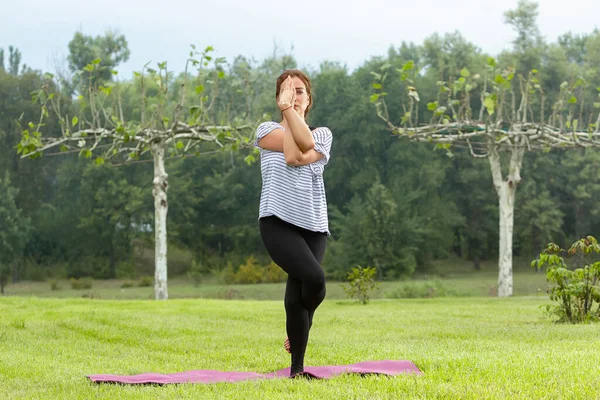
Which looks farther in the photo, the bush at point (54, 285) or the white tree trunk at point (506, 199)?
the bush at point (54, 285)

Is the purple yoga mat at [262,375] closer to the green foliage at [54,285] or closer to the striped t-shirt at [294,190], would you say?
the striped t-shirt at [294,190]

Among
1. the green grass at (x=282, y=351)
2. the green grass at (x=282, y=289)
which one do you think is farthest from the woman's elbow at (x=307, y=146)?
the green grass at (x=282, y=289)

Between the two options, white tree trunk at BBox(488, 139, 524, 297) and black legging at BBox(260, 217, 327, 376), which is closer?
black legging at BBox(260, 217, 327, 376)

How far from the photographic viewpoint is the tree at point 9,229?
107ft

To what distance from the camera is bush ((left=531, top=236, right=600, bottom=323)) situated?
31.1 feet

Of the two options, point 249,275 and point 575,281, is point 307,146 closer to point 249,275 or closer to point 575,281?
point 575,281

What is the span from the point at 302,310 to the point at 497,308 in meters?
10.2

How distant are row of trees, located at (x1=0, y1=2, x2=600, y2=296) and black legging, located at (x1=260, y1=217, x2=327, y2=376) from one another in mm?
27319

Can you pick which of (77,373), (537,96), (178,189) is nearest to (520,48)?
(537,96)

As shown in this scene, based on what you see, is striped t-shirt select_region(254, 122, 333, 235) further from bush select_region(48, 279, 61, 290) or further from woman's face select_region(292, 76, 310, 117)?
bush select_region(48, 279, 61, 290)

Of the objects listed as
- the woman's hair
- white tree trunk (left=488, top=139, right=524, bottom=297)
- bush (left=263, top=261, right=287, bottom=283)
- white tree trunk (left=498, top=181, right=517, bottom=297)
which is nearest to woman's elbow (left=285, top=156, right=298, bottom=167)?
the woman's hair

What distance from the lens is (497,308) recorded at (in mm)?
14430

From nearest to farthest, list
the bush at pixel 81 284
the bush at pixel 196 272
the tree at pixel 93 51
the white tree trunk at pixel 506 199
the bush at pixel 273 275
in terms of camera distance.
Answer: the white tree trunk at pixel 506 199 < the bush at pixel 273 275 < the bush at pixel 81 284 < the bush at pixel 196 272 < the tree at pixel 93 51

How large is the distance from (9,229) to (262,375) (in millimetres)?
29943
